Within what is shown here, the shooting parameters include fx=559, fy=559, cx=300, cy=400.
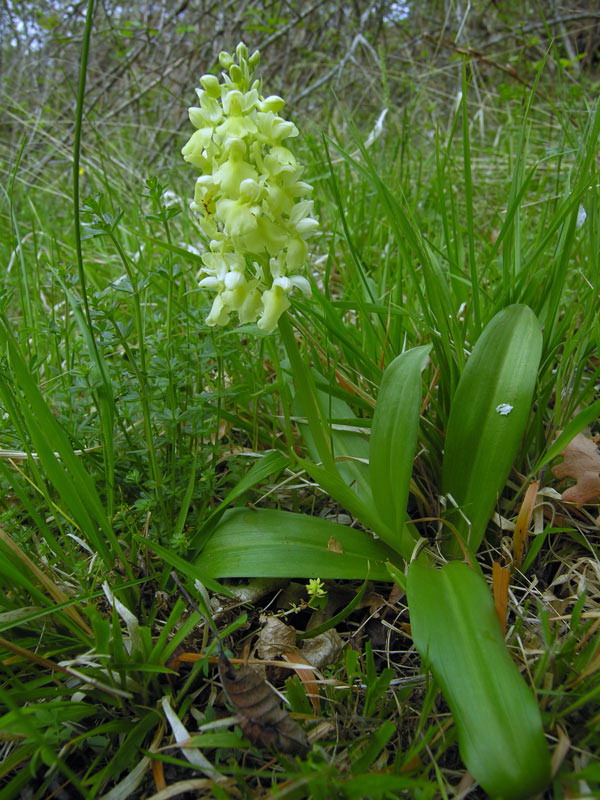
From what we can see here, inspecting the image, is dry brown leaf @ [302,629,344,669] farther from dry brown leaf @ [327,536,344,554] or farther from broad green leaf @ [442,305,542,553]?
broad green leaf @ [442,305,542,553]

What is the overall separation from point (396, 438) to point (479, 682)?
518mm

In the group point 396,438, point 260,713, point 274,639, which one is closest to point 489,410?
point 396,438

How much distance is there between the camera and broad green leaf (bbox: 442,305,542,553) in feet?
4.23

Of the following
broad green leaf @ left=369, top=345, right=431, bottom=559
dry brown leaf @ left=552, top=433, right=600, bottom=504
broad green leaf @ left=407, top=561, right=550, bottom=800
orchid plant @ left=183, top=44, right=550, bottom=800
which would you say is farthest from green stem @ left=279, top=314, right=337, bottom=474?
dry brown leaf @ left=552, top=433, right=600, bottom=504

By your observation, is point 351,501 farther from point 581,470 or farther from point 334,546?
point 581,470

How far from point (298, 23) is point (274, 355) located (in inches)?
195

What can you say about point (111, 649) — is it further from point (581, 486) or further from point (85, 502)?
point (581, 486)

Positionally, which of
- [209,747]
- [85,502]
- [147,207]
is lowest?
[209,747]

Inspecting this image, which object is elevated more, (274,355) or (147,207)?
(147,207)

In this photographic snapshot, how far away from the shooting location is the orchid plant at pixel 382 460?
35.7 inches

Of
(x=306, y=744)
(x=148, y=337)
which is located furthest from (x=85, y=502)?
(x=306, y=744)

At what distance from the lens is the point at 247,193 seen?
1.06 m

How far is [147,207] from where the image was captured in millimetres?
3566

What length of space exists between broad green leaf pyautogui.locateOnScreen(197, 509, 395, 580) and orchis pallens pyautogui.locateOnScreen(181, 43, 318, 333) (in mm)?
482
